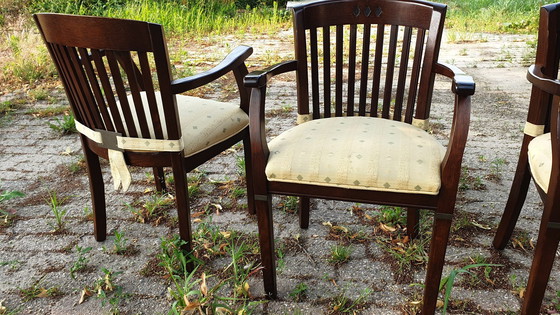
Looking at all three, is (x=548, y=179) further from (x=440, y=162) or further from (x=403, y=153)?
(x=403, y=153)

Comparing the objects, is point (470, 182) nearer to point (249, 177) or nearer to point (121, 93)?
point (249, 177)

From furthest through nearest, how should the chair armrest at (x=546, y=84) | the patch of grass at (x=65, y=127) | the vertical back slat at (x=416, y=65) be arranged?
the patch of grass at (x=65, y=127) < the vertical back slat at (x=416, y=65) < the chair armrest at (x=546, y=84)

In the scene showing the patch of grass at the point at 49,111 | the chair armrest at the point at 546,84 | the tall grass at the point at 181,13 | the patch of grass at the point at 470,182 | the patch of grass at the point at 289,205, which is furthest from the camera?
the tall grass at the point at 181,13

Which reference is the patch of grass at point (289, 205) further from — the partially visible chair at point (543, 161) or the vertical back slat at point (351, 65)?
the partially visible chair at point (543, 161)

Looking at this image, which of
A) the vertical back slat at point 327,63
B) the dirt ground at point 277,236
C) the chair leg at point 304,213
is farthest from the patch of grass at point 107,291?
the vertical back slat at point 327,63

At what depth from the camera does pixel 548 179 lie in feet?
5.72

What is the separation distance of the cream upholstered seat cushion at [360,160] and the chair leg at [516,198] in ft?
1.61

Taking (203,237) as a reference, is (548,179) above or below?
above

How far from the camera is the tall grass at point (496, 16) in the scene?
26.1 feet

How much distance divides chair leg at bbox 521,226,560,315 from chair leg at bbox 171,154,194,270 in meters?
1.39

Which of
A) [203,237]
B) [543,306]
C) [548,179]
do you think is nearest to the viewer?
[548,179]

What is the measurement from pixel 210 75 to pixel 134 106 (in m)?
0.35

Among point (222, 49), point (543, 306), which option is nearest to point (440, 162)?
point (543, 306)

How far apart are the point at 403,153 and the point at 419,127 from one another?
52 cm
